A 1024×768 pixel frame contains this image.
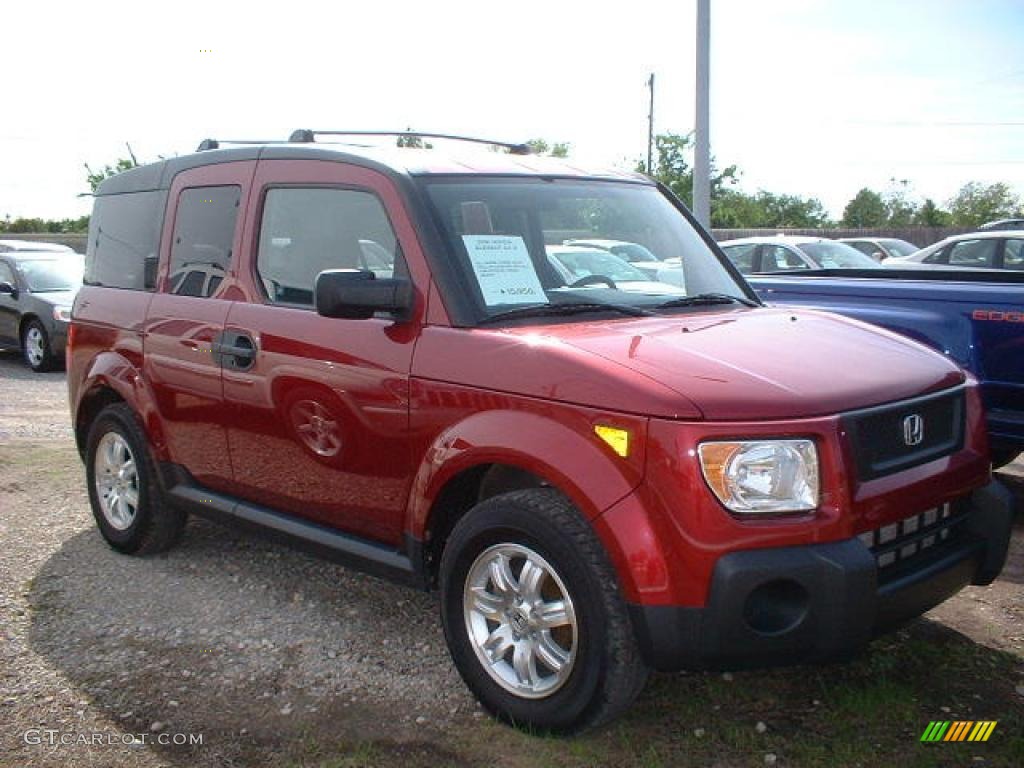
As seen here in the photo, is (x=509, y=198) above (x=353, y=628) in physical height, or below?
above

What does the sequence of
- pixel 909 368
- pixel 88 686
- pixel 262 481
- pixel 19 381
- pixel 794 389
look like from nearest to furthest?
pixel 794 389 < pixel 909 368 < pixel 88 686 < pixel 262 481 < pixel 19 381

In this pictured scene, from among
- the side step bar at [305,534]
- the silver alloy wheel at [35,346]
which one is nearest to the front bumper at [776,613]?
the side step bar at [305,534]

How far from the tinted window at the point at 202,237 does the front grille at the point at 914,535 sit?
2942 mm

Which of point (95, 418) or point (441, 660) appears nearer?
point (441, 660)

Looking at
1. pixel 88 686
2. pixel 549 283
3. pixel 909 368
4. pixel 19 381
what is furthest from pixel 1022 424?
pixel 19 381

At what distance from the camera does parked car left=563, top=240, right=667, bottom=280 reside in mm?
4402

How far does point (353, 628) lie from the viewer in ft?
14.5

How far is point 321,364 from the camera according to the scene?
158 inches

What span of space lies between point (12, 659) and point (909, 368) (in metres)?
3.60

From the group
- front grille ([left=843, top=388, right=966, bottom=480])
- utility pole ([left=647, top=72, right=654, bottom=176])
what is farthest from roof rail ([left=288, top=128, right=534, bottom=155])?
utility pole ([left=647, top=72, right=654, bottom=176])

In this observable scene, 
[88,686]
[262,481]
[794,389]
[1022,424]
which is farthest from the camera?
[1022,424]

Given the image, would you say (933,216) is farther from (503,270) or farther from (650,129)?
(503,270)

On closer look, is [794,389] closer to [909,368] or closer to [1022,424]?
[909,368]

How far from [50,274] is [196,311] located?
10.6 m
